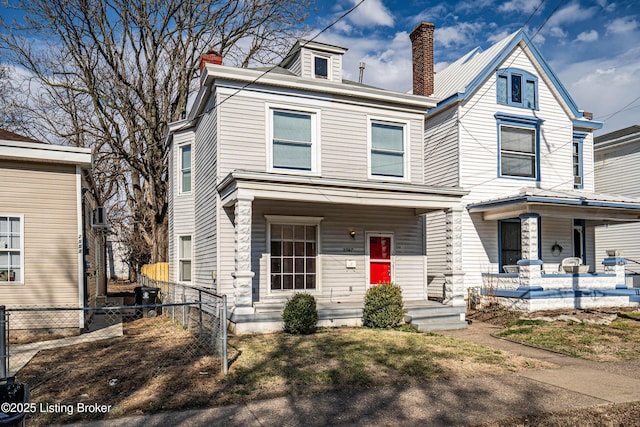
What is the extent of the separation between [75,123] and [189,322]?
52.0 ft

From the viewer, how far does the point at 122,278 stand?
41.0m

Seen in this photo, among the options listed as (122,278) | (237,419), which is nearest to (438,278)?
(237,419)

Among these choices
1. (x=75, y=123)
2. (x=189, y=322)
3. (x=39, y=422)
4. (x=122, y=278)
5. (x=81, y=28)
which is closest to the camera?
(x=39, y=422)

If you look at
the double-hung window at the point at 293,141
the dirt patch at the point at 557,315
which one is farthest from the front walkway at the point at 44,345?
the dirt patch at the point at 557,315

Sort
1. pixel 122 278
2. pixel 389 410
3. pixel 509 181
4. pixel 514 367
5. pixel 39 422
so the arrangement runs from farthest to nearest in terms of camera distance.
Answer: pixel 122 278 → pixel 509 181 → pixel 514 367 → pixel 389 410 → pixel 39 422

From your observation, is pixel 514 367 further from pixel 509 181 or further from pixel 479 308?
pixel 509 181

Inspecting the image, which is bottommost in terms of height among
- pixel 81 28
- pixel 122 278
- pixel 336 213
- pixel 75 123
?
pixel 122 278

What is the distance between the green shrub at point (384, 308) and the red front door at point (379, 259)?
2.09 m

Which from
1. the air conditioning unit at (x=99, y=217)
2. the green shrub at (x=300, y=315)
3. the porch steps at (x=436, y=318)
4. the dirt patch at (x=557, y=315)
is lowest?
the dirt patch at (x=557, y=315)

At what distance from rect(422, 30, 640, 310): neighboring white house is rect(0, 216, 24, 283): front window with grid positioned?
1210 cm

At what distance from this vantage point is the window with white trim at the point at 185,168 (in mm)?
16109

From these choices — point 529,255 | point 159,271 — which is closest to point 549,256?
point 529,255

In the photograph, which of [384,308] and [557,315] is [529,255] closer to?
[557,315]

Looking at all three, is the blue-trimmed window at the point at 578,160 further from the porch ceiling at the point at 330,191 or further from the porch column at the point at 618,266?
the porch ceiling at the point at 330,191
